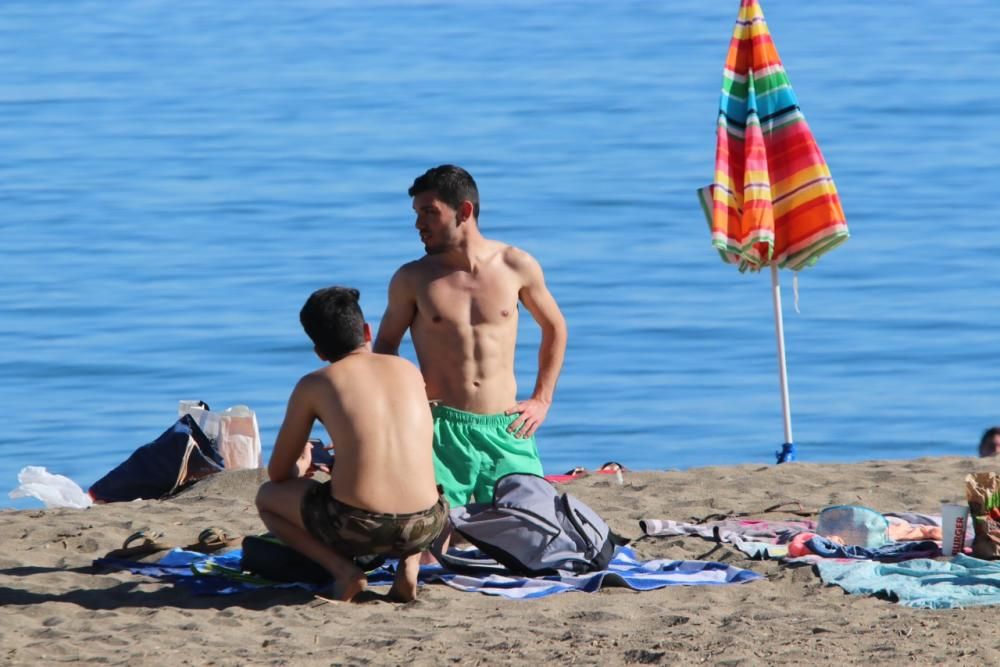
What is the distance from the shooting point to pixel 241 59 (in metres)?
33.5

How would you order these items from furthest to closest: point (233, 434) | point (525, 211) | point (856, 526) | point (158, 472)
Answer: point (525, 211)
point (233, 434)
point (158, 472)
point (856, 526)

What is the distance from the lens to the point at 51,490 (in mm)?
8797

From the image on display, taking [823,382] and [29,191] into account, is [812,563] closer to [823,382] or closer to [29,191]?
[823,382]

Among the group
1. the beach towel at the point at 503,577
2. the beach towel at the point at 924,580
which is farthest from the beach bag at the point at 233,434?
the beach towel at the point at 924,580

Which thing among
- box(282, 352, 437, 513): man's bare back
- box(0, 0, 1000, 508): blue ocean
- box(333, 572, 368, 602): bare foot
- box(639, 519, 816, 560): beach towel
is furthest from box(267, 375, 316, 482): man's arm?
box(0, 0, 1000, 508): blue ocean

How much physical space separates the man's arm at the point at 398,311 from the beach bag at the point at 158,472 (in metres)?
2.24

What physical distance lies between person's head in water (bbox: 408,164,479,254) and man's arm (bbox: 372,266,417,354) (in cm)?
17

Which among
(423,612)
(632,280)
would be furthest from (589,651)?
(632,280)

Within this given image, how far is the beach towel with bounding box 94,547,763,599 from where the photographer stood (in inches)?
258

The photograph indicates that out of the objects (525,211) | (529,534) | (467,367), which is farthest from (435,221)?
(525,211)

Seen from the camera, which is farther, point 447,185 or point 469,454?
point 469,454

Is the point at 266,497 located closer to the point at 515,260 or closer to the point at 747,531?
the point at 515,260

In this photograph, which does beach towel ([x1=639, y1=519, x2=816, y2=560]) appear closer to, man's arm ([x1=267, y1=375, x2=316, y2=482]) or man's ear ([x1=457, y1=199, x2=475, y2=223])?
man's ear ([x1=457, y1=199, x2=475, y2=223])

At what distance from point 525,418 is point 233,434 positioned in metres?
2.67
